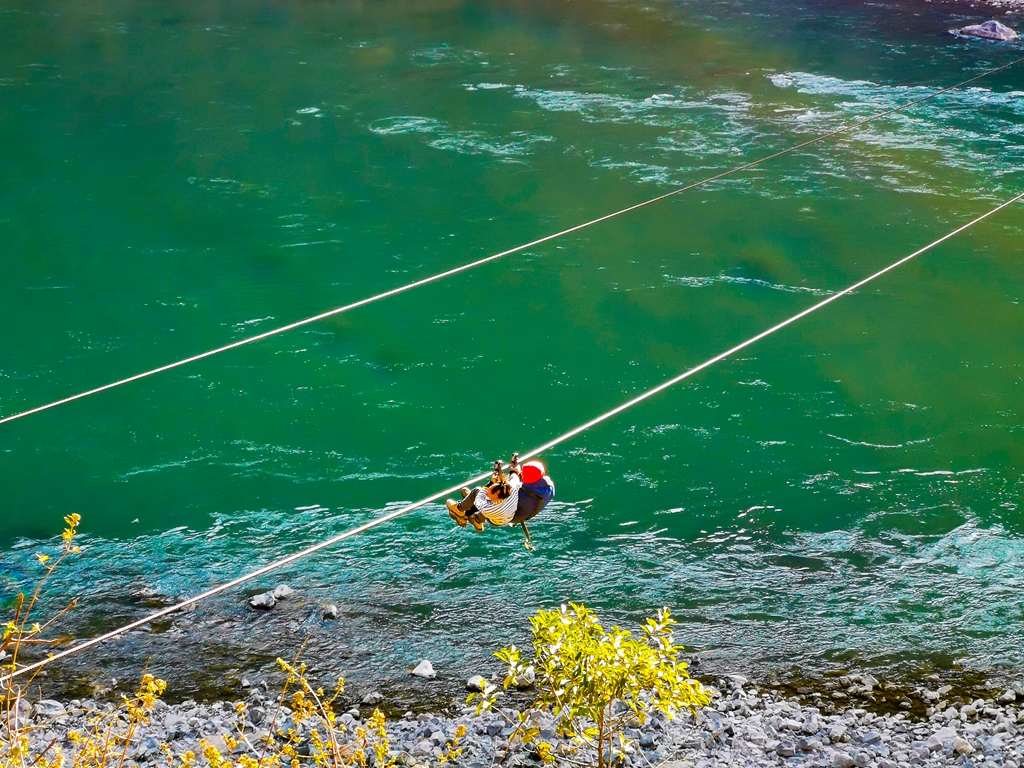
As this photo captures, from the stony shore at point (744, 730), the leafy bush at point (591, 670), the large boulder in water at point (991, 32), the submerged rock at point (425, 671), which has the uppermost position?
the large boulder in water at point (991, 32)

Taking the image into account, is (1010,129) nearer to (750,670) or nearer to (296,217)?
(296,217)

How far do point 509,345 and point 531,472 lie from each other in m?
4.78

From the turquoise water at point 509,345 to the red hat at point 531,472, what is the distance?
202cm

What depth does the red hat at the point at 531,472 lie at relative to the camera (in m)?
3.43

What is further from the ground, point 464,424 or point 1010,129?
point 1010,129

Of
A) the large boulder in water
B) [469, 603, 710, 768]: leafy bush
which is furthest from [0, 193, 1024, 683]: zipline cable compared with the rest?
the large boulder in water

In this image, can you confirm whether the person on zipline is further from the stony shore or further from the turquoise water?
Answer: the turquoise water

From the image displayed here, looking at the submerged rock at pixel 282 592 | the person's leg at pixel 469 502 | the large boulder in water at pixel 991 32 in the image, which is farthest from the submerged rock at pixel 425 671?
the large boulder in water at pixel 991 32

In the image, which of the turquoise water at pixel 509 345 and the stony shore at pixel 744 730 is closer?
the stony shore at pixel 744 730

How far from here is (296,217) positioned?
33.2 feet

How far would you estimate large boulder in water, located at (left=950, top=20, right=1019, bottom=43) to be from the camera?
15.4m

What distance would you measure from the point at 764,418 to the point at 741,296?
5.82 ft

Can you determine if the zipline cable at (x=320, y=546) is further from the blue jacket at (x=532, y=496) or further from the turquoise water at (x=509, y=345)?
the turquoise water at (x=509, y=345)

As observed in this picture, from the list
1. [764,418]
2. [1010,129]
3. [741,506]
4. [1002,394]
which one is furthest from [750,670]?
[1010,129]
